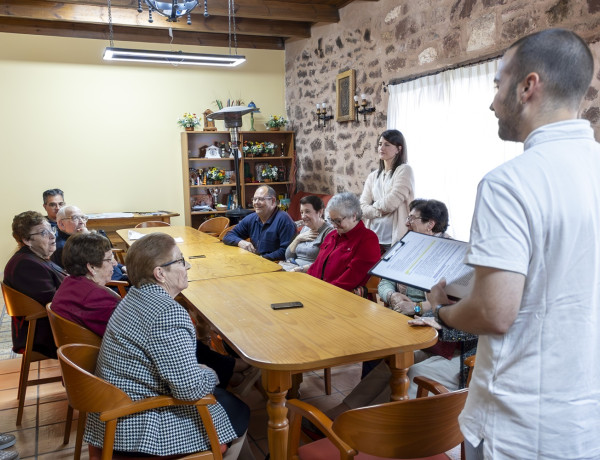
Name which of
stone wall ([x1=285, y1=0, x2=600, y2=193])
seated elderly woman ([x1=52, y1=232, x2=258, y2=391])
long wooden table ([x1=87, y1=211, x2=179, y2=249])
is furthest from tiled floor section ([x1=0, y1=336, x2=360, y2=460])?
long wooden table ([x1=87, y1=211, x2=179, y2=249])

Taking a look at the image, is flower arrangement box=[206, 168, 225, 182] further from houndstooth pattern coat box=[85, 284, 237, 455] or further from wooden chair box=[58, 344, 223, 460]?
wooden chair box=[58, 344, 223, 460]

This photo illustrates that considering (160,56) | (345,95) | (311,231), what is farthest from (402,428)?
(345,95)

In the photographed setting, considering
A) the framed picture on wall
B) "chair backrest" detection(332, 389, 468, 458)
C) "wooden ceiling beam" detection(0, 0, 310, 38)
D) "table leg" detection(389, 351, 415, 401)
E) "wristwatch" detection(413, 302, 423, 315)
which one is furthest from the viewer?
the framed picture on wall

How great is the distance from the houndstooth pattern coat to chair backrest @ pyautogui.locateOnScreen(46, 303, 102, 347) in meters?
0.46

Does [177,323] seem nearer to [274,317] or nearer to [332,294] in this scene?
A: [274,317]

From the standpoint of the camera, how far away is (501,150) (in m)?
4.15

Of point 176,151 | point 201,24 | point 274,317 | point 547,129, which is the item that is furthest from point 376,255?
point 176,151

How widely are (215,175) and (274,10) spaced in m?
2.40

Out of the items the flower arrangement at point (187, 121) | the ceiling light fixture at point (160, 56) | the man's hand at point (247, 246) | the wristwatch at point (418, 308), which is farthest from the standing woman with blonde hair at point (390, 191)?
the flower arrangement at point (187, 121)

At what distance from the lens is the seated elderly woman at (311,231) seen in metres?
3.93

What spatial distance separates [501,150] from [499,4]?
116 cm

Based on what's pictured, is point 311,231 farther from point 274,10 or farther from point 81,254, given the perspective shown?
point 274,10

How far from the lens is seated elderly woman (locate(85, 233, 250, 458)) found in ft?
5.76

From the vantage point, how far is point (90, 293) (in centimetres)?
242
